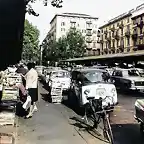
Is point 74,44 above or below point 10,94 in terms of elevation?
above

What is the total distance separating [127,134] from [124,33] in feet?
258

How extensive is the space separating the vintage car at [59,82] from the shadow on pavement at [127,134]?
6.17 metres

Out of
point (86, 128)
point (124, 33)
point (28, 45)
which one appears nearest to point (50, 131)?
point (86, 128)

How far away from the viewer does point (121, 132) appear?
10.4 meters

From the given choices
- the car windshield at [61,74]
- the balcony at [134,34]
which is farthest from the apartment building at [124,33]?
the car windshield at [61,74]

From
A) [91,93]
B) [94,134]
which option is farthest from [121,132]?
[91,93]

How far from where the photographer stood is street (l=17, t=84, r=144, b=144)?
9016 mm

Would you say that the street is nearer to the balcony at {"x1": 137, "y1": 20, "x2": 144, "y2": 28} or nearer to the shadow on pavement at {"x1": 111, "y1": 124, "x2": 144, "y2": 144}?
the shadow on pavement at {"x1": 111, "y1": 124, "x2": 144, "y2": 144}

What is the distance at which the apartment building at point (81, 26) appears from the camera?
122 metres

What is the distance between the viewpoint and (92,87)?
545 inches

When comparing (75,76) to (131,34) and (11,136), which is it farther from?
(131,34)

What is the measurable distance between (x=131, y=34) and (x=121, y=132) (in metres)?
72.6

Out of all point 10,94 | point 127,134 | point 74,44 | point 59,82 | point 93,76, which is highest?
point 74,44

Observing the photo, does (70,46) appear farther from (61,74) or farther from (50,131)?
(50,131)
